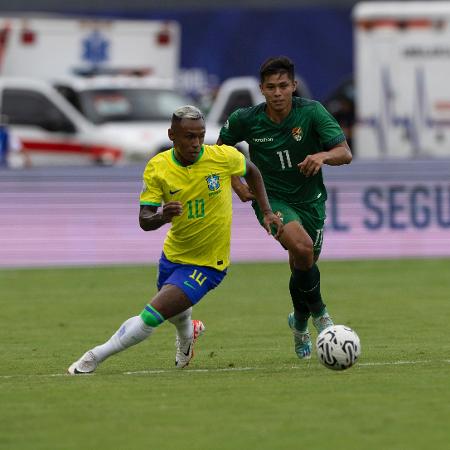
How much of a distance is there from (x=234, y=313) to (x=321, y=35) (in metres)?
19.6

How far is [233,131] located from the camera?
A: 37.8 feet

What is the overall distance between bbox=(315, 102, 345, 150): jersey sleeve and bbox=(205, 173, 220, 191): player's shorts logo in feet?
4.01

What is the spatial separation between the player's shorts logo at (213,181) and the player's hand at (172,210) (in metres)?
0.78

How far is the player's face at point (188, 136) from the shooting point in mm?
9953

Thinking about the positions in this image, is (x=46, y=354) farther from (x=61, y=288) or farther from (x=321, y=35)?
(x=321, y=35)

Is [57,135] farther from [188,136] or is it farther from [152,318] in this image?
[152,318]

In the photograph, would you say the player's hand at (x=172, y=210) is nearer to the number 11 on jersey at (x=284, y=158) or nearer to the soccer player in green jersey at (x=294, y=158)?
the soccer player in green jersey at (x=294, y=158)

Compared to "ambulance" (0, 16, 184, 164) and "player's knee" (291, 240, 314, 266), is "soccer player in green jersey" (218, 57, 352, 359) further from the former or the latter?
"ambulance" (0, 16, 184, 164)

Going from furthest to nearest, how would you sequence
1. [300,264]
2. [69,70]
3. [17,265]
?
[69,70] < [17,265] < [300,264]

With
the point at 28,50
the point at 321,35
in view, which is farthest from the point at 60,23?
the point at 321,35

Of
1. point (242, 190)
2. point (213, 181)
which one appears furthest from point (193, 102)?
point (213, 181)

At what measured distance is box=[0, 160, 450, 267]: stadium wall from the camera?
19.4m

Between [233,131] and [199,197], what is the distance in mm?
1396

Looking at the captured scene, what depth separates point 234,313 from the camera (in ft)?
48.4
